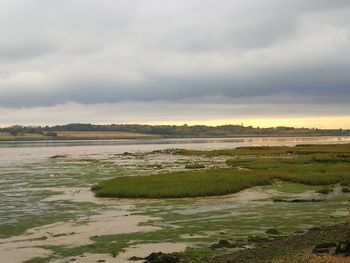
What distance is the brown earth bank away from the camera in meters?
17.8

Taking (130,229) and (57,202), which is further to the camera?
(57,202)

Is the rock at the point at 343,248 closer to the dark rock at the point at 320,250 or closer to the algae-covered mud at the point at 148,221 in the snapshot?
the dark rock at the point at 320,250

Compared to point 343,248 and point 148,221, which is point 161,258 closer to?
point 343,248

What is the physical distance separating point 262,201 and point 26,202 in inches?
685

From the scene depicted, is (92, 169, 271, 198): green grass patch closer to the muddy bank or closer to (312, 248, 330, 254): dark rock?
the muddy bank

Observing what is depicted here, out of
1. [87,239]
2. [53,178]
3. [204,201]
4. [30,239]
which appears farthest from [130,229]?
[53,178]

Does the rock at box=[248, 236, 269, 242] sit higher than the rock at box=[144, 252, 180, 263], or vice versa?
the rock at box=[248, 236, 269, 242]

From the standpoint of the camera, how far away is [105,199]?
37844mm

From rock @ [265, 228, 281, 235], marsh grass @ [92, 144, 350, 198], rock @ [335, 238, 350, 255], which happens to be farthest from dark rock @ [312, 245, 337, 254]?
marsh grass @ [92, 144, 350, 198]

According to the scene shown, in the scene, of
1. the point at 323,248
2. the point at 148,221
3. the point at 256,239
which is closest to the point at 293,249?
the point at 323,248

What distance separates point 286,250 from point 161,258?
501 cm

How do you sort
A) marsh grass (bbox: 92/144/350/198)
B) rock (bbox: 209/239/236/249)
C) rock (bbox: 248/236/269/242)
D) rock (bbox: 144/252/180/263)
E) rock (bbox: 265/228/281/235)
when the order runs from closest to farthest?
rock (bbox: 144/252/180/263) → rock (bbox: 209/239/236/249) → rock (bbox: 248/236/269/242) → rock (bbox: 265/228/281/235) → marsh grass (bbox: 92/144/350/198)

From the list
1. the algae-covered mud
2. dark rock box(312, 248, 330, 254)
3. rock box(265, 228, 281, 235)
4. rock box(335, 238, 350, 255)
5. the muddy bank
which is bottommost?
the algae-covered mud

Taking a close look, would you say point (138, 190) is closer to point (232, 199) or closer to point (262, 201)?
point (232, 199)
